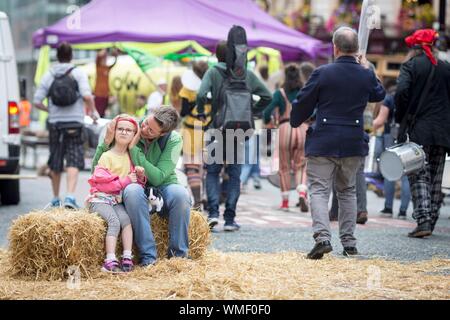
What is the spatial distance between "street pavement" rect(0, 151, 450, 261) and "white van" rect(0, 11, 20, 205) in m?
0.60

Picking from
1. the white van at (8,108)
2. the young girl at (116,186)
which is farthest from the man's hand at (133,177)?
the white van at (8,108)

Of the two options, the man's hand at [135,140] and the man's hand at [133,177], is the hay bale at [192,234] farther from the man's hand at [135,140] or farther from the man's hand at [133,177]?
the man's hand at [135,140]

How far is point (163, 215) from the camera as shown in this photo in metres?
7.95

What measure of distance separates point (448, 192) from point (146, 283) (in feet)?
29.1

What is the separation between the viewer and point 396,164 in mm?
9906

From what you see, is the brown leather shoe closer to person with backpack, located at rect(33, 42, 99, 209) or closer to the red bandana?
the red bandana

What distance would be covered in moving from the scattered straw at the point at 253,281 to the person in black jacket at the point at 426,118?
85.6 inches

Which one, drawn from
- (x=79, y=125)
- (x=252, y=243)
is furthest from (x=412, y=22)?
(x=252, y=243)

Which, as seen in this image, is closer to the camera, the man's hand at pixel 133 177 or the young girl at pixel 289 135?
the man's hand at pixel 133 177

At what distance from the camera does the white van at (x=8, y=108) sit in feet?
43.4

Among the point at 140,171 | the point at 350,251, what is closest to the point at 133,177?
the point at 140,171

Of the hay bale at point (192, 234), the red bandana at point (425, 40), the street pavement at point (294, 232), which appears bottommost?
the street pavement at point (294, 232)

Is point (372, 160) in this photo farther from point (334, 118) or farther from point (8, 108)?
point (334, 118)

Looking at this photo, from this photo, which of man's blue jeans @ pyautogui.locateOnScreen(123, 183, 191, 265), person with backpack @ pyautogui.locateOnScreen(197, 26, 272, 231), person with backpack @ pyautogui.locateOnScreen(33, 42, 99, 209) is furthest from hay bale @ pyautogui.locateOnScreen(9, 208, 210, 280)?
person with backpack @ pyautogui.locateOnScreen(33, 42, 99, 209)
